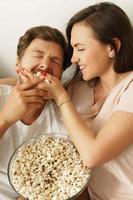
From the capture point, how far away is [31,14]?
1723 mm

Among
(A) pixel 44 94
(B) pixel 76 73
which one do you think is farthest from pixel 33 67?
(B) pixel 76 73

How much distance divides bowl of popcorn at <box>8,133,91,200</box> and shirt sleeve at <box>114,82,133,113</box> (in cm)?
24

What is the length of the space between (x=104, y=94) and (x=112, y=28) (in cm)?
28

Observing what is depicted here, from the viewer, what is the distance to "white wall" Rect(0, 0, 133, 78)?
5.40ft

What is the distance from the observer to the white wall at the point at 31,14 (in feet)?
5.40

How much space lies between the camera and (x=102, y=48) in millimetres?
1388

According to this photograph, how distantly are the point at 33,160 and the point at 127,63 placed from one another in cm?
53

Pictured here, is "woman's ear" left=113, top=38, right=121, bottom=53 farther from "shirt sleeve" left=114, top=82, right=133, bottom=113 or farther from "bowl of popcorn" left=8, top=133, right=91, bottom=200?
"bowl of popcorn" left=8, top=133, right=91, bottom=200

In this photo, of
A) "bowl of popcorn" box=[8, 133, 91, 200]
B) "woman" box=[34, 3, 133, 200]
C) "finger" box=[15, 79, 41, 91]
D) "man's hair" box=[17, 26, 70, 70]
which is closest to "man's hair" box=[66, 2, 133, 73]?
"woman" box=[34, 3, 133, 200]

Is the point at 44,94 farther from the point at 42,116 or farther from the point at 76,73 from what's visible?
the point at 76,73

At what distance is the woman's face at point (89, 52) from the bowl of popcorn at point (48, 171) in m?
0.30

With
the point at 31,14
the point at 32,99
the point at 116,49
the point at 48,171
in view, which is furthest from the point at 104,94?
the point at 31,14

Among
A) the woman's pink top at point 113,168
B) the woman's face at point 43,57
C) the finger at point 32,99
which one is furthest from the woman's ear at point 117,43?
the finger at point 32,99

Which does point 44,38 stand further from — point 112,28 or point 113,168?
point 113,168
